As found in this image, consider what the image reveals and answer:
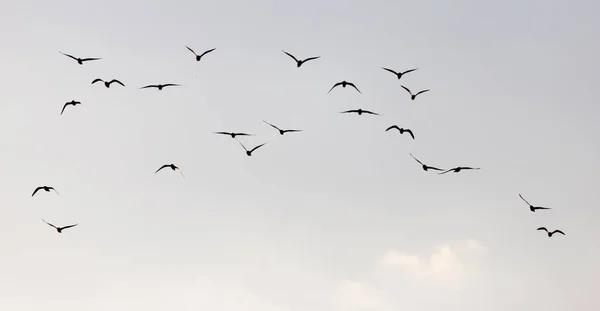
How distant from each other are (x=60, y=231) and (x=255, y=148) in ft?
111

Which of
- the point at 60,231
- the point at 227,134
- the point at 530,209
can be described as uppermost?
the point at 227,134

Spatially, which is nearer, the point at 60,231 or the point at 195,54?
the point at 195,54

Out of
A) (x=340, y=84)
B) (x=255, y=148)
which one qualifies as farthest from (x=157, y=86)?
(x=340, y=84)

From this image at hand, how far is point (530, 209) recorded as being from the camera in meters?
132

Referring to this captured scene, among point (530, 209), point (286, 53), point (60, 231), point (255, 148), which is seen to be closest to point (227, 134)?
point (255, 148)

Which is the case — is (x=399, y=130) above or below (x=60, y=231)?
above

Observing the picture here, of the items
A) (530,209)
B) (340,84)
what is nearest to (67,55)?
(340,84)

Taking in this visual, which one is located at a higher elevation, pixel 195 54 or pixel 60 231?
pixel 195 54

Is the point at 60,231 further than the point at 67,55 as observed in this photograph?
Yes

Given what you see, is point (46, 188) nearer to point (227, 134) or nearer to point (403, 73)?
point (227, 134)

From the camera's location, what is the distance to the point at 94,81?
13250 centimetres

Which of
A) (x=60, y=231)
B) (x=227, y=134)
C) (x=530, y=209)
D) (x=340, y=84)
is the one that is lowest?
(x=60, y=231)

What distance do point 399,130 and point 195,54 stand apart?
32190 millimetres

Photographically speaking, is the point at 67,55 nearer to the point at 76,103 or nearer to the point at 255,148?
the point at 76,103
